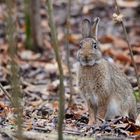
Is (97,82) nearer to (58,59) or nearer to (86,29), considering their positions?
(86,29)

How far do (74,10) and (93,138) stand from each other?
1017 cm

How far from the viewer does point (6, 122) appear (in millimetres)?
5656

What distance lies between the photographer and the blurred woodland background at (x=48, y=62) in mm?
5266

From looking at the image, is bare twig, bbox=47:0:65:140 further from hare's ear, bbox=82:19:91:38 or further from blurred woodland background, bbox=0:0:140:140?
hare's ear, bbox=82:19:91:38

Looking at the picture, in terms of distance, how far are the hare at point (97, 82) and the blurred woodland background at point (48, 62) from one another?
9.7 inches

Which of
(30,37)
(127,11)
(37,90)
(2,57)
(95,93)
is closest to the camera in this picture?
(95,93)

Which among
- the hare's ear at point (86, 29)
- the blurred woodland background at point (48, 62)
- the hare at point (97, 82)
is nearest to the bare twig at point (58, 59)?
the blurred woodland background at point (48, 62)

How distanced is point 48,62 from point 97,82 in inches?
197

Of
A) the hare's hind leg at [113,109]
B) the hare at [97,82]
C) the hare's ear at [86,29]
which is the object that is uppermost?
the hare's ear at [86,29]

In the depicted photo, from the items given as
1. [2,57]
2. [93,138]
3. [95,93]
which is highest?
[2,57]

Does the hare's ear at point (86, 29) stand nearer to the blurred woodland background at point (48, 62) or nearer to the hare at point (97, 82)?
the hare at point (97, 82)

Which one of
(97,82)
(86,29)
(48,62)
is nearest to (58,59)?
(97,82)

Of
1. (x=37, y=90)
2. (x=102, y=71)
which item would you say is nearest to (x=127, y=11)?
(x=37, y=90)

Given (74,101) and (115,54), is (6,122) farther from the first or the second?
(115,54)
